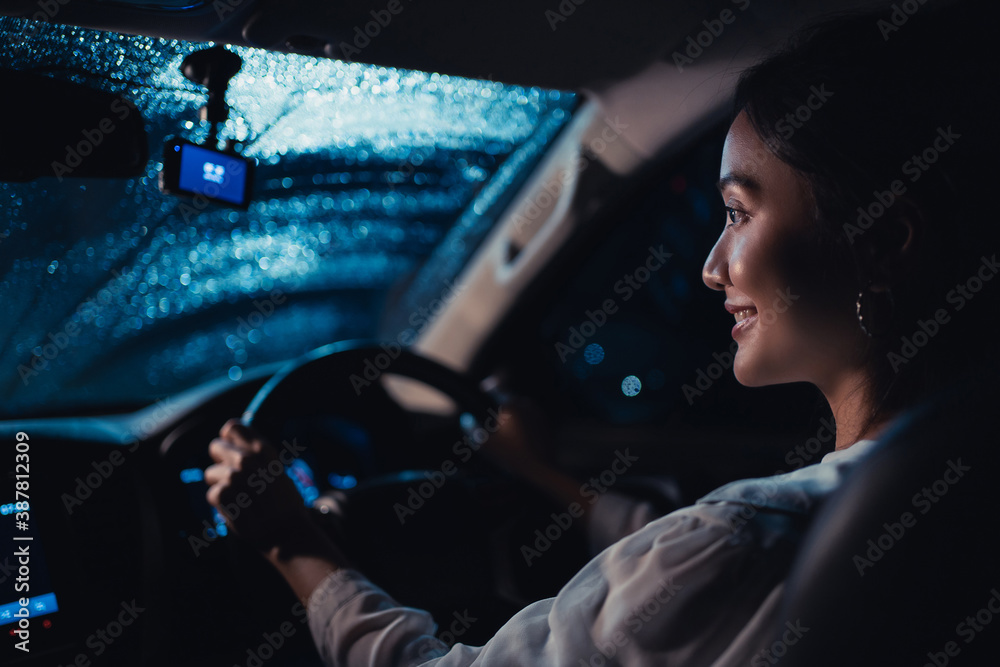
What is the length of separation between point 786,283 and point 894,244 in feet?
0.51

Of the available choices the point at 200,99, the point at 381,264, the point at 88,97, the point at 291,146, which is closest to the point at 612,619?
the point at 88,97

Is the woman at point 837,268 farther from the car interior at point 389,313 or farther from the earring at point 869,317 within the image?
the car interior at point 389,313

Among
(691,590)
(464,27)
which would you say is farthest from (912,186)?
(464,27)

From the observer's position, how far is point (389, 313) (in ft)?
10.8

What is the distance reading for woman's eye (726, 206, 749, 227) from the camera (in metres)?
1.26

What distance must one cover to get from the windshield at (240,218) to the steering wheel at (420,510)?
459 mm

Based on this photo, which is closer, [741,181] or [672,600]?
[672,600]

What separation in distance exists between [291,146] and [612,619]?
1575 millimetres

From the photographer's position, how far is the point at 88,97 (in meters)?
1.45

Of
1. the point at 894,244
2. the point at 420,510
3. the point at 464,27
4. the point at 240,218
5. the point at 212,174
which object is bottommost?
the point at 420,510

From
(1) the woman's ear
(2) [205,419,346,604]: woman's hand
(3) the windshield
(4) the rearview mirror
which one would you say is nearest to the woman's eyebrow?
(1) the woman's ear

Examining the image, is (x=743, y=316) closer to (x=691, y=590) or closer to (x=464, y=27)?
(x=691, y=590)

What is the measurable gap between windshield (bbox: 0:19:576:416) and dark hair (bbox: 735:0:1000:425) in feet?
3.07

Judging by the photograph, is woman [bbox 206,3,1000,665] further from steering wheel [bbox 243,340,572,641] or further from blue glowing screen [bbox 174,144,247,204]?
blue glowing screen [bbox 174,144,247,204]
